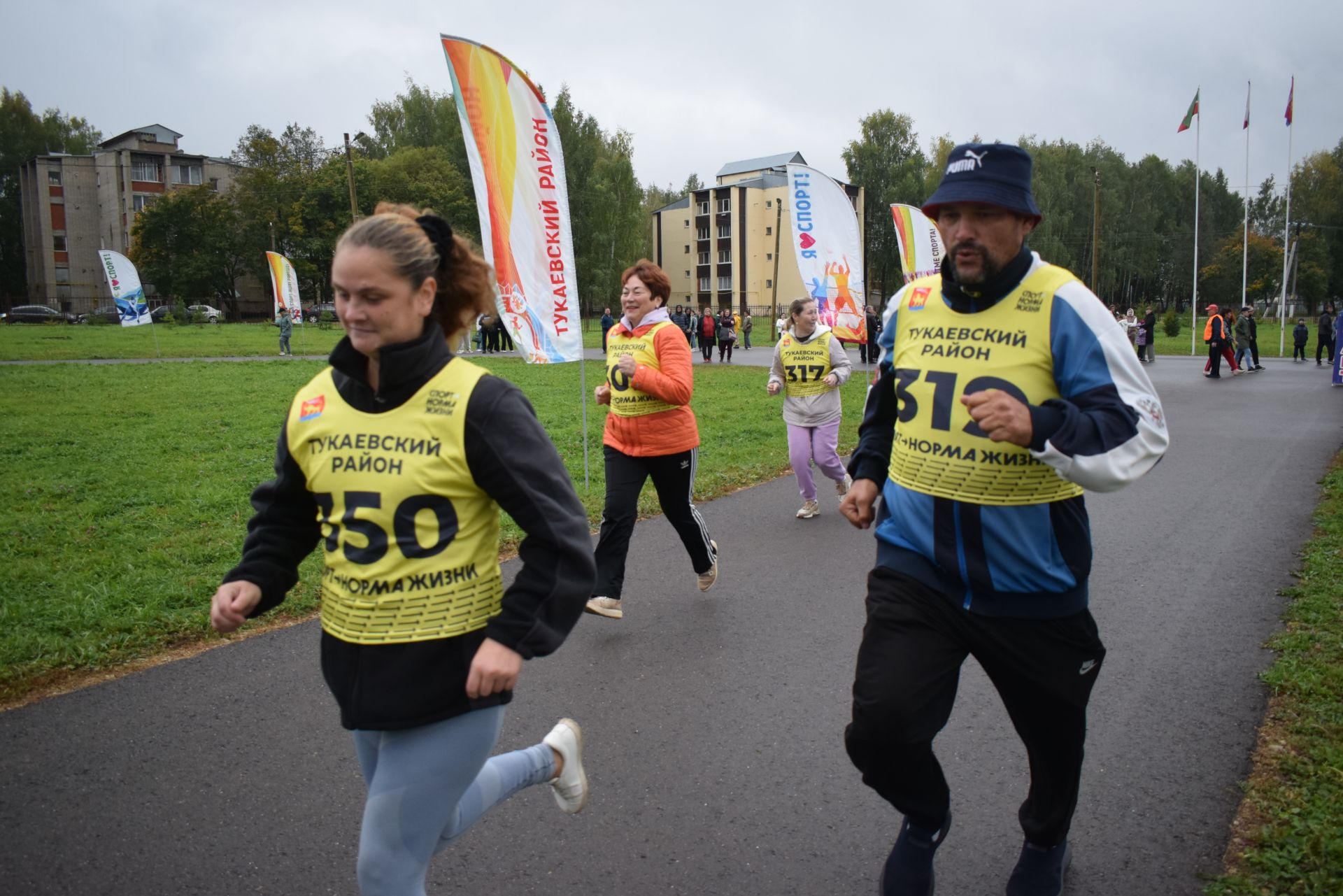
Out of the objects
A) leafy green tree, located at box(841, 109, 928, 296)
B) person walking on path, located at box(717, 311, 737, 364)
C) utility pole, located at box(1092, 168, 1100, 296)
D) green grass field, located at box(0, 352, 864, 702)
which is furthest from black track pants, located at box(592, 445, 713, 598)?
leafy green tree, located at box(841, 109, 928, 296)

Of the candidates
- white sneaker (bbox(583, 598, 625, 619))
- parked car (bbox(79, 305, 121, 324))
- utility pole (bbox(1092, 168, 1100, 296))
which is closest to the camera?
white sneaker (bbox(583, 598, 625, 619))

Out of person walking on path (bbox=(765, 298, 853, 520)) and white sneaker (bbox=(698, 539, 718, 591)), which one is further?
person walking on path (bbox=(765, 298, 853, 520))

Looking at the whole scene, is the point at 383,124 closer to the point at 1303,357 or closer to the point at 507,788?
the point at 1303,357

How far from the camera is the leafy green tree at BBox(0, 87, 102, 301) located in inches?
3381

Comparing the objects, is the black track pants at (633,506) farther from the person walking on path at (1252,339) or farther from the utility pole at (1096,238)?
the utility pole at (1096,238)

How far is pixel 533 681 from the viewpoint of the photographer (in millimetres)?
4555

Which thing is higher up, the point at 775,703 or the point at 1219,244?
the point at 1219,244

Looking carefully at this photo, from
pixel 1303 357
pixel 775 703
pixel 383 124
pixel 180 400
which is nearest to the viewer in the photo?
pixel 775 703

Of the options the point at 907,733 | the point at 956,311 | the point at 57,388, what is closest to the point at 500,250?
the point at 956,311

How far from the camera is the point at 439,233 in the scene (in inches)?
88.7

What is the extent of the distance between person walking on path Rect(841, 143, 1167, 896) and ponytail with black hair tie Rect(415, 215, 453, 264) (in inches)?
51.0

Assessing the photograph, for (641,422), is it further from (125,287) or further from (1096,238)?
(1096,238)

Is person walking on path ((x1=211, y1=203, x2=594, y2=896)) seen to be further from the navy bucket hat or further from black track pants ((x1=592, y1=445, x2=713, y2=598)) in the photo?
black track pants ((x1=592, y1=445, x2=713, y2=598))

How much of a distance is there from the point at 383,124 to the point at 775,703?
66.4 m
